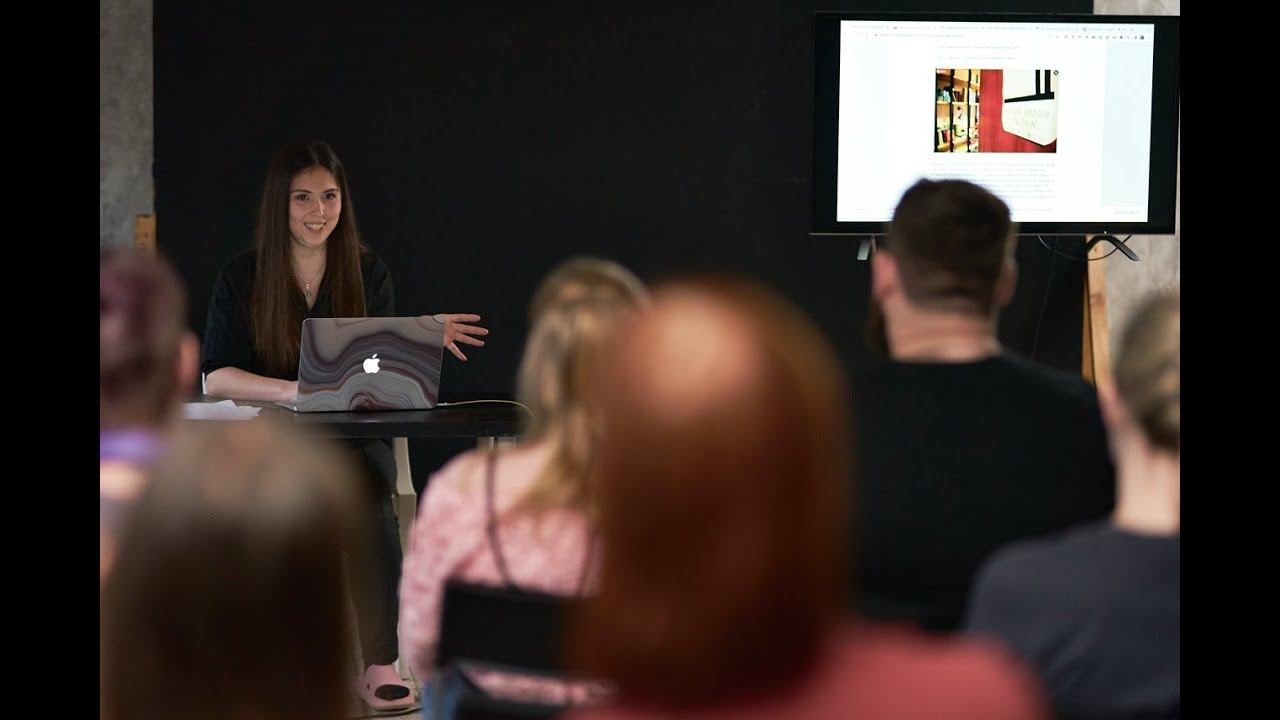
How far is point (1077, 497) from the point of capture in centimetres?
171

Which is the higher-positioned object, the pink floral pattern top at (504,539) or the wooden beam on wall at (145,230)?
the wooden beam on wall at (145,230)

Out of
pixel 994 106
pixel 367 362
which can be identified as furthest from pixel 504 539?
pixel 994 106

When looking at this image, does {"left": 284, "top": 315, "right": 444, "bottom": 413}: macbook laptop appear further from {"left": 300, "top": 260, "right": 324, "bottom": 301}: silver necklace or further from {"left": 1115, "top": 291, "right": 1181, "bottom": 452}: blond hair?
{"left": 1115, "top": 291, "right": 1181, "bottom": 452}: blond hair

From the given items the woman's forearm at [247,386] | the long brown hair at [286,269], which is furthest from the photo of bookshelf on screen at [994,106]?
the woman's forearm at [247,386]

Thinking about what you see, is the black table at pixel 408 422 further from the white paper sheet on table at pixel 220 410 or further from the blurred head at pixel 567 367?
the blurred head at pixel 567 367

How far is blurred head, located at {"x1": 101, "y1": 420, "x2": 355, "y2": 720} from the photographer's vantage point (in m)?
0.75

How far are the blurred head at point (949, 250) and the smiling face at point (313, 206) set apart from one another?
207 centimetres

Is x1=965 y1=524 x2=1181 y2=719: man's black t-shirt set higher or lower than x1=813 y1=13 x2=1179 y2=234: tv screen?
lower

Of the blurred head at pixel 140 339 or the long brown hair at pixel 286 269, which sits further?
the long brown hair at pixel 286 269

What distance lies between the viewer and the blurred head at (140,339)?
33.5 inches

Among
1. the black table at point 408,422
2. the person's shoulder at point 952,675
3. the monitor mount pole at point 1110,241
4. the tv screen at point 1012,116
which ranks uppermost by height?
the tv screen at point 1012,116

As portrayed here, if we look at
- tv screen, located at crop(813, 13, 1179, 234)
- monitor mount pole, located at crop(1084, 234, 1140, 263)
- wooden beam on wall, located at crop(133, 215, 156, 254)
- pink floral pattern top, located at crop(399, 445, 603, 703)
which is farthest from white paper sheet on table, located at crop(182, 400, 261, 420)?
monitor mount pole, located at crop(1084, 234, 1140, 263)

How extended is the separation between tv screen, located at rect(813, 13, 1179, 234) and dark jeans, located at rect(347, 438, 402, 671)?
5.57ft
